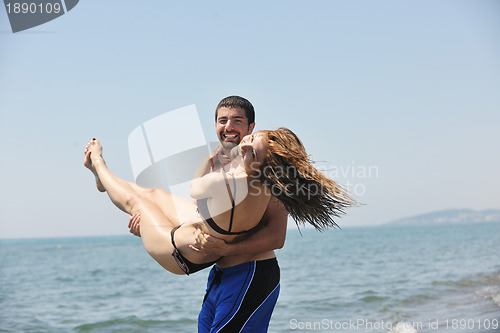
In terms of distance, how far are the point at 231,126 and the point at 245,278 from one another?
1317 mm

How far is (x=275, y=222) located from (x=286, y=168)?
0.61 meters

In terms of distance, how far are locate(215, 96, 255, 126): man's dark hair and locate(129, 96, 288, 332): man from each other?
47cm

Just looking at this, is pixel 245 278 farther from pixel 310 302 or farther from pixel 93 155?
pixel 310 302

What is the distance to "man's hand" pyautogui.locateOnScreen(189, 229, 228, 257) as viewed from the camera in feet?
11.2

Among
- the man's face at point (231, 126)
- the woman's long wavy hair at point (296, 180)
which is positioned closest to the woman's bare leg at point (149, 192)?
the man's face at point (231, 126)

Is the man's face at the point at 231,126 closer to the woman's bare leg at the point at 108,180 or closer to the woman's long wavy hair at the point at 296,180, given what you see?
the woman's long wavy hair at the point at 296,180

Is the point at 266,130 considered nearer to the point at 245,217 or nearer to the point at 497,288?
the point at 245,217

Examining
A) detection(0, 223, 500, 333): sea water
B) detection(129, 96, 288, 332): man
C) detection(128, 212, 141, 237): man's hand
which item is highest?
detection(128, 212, 141, 237): man's hand

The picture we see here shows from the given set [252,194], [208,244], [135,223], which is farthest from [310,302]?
[252,194]

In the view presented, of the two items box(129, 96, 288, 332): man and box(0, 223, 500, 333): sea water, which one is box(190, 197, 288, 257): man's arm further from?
box(0, 223, 500, 333): sea water

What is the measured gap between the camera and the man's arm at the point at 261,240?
3465 mm

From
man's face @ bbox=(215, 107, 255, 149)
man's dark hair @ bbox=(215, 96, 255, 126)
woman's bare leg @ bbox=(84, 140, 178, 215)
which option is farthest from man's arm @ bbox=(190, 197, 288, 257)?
woman's bare leg @ bbox=(84, 140, 178, 215)

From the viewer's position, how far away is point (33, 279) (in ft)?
87.0

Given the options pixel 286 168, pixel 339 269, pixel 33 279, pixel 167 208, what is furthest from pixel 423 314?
pixel 33 279
